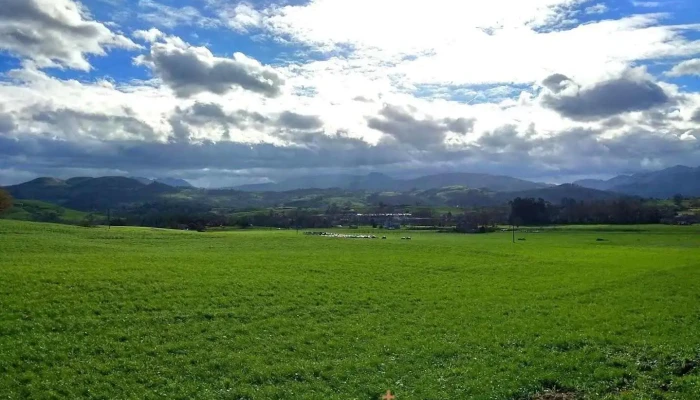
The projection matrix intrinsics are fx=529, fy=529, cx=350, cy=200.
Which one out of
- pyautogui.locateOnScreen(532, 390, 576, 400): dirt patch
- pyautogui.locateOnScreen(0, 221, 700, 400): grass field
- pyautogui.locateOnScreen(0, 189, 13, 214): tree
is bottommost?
pyautogui.locateOnScreen(532, 390, 576, 400): dirt patch

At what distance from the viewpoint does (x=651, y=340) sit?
30.2 meters

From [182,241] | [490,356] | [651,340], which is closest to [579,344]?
[651,340]

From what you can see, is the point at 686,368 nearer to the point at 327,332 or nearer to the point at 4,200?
the point at 327,332

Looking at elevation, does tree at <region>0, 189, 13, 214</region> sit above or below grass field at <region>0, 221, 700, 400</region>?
above

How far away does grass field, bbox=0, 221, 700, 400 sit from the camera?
22766 millimetres

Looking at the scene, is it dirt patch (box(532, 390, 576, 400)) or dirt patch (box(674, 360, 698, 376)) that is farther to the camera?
dirt patch (box(674, 360, 698, 376))

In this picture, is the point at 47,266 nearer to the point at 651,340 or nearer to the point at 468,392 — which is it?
the point at 468,392

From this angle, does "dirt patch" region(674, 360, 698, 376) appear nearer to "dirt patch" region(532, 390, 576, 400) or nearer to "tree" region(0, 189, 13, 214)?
"dirt patch" region(532, 390, 576, 400)

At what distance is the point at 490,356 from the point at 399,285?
74.9 ft

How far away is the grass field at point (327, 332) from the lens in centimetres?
2277

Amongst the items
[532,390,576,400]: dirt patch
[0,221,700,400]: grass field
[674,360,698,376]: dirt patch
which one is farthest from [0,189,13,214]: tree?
[674,360,698,376]: dirt patch

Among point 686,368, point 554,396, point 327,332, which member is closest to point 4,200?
point 327,332

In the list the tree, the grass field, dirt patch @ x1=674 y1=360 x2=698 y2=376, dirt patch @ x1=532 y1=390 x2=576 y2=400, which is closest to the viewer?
dirt patch @ x1=532 y1=390 x2=576 y2=400

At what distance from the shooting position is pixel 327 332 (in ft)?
104
